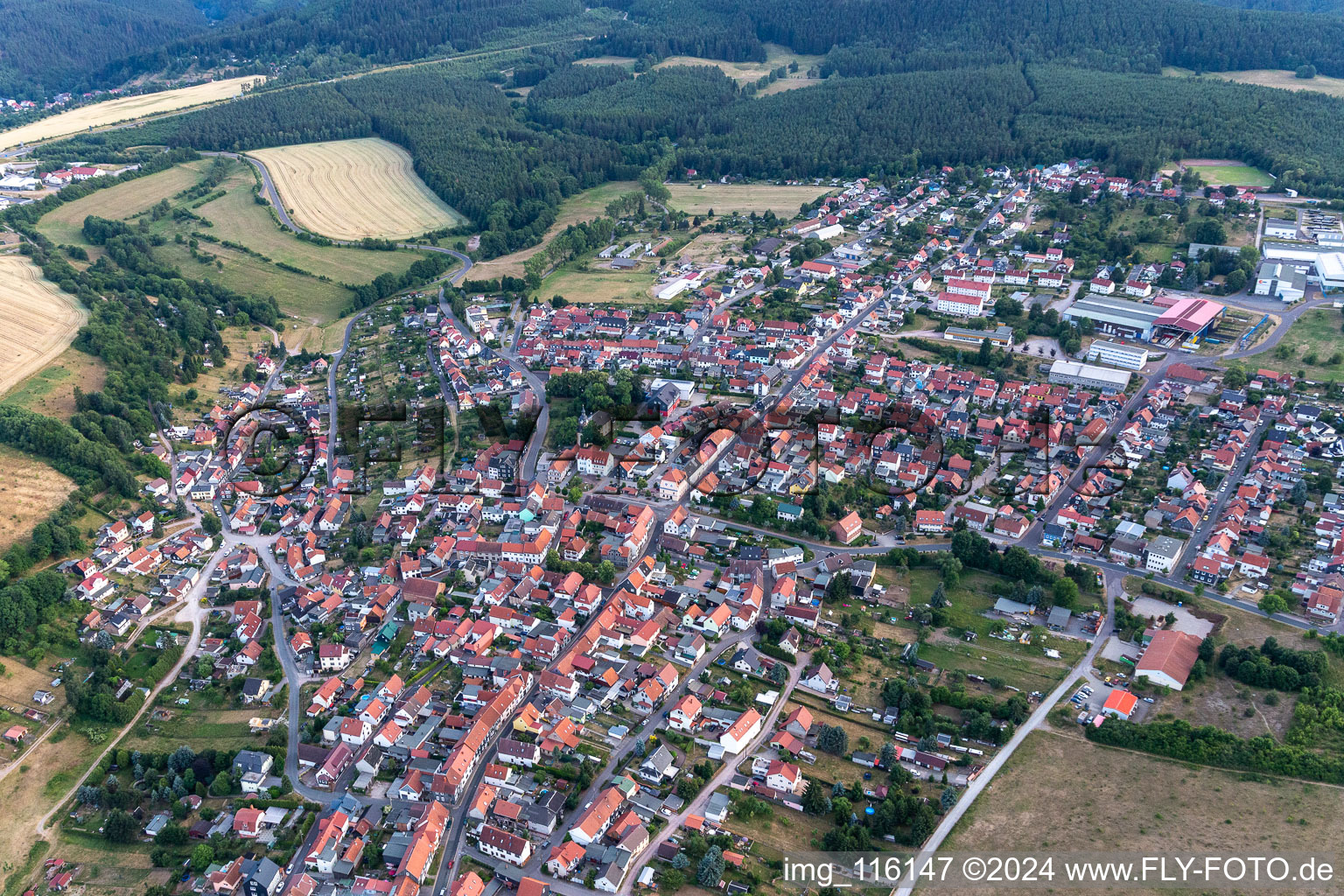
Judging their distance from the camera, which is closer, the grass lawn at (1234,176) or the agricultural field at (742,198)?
the grass lawn at (1234,176)

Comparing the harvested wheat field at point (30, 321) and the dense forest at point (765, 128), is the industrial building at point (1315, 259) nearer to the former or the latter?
the dense forest at point (765, 128)

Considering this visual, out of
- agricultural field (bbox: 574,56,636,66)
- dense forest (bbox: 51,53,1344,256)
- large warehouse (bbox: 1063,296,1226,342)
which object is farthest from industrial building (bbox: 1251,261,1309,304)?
agricultural field (bbox: 574,56,636,66)

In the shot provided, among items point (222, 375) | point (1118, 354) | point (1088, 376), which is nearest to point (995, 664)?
point (1088, 376)

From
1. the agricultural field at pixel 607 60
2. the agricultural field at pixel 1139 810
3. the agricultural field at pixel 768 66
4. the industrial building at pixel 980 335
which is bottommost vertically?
the agricultural field at pixel 1139 810

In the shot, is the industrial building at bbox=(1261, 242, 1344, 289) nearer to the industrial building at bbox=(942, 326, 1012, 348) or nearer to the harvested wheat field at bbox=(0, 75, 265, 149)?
the industrial building at bbox=(942, 326, 1012, 348)

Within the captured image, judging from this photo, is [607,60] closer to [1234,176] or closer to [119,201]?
[119,201]

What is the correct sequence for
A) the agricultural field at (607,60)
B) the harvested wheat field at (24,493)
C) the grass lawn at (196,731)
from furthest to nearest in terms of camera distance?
the agricultural field at (607,60) < the harvested wheat field at (24,493) < the grass lawn at (196,731)

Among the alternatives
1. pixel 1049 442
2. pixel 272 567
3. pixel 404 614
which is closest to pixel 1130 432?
pixel 1049 442

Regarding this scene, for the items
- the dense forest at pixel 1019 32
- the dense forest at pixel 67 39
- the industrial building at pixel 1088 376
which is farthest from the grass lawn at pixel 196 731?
the dense forest at pixel 67 39
